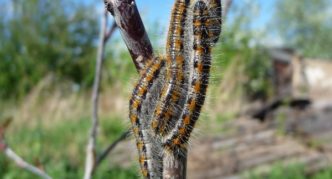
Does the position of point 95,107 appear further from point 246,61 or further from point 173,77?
point 246,61

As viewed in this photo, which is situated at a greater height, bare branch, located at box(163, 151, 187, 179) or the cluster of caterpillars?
the cluster of caterpillars

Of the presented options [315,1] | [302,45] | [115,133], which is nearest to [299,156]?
[115,133]

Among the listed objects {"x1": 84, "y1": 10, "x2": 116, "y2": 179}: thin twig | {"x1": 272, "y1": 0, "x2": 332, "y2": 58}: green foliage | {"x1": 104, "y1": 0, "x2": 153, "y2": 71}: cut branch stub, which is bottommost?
{"x1": 272, "y1": 0, "x2": 332, "y2": 58}: green foliage

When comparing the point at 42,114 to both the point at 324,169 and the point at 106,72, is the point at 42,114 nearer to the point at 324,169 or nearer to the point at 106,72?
the point at 106,72

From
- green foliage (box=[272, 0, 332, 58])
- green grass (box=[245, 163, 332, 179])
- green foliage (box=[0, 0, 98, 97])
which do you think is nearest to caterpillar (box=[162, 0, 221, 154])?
green grass (box=[245, 163, 332, 179])

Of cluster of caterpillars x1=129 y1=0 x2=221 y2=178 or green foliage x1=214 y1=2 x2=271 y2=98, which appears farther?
green foliage x1=214 y1=2 x2=271 y2=98

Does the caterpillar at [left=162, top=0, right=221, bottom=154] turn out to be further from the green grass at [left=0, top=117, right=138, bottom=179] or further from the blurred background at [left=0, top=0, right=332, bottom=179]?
the green grass at [left=0, top=117, right=138, bottom=179]

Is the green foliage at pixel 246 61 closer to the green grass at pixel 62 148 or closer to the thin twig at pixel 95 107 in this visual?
the green grass at pixel 62 148
